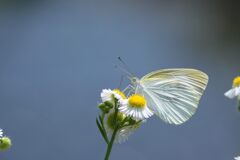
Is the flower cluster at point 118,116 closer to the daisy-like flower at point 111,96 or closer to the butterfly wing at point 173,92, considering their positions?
the daisy-like flower at point 111,96

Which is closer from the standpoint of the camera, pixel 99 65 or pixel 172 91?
pixel 172 91

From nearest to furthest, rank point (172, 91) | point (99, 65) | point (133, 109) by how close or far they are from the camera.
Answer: point (133, 109) → point (172, 91) → point (99, 65)

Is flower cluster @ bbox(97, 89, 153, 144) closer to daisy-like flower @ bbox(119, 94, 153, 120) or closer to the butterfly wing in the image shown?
daisy-like flower @ bbox(119, 94, 153, 120)

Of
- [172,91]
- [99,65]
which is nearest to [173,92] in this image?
[172,91]

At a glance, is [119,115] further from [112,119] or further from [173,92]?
[173,92]

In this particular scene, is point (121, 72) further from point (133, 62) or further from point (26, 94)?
point (26, 94)

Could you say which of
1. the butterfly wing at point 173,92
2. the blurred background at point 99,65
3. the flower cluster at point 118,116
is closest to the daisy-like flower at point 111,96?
the flower cluster at point 118,116

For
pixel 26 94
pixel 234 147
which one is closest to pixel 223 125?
pixel 234 147
